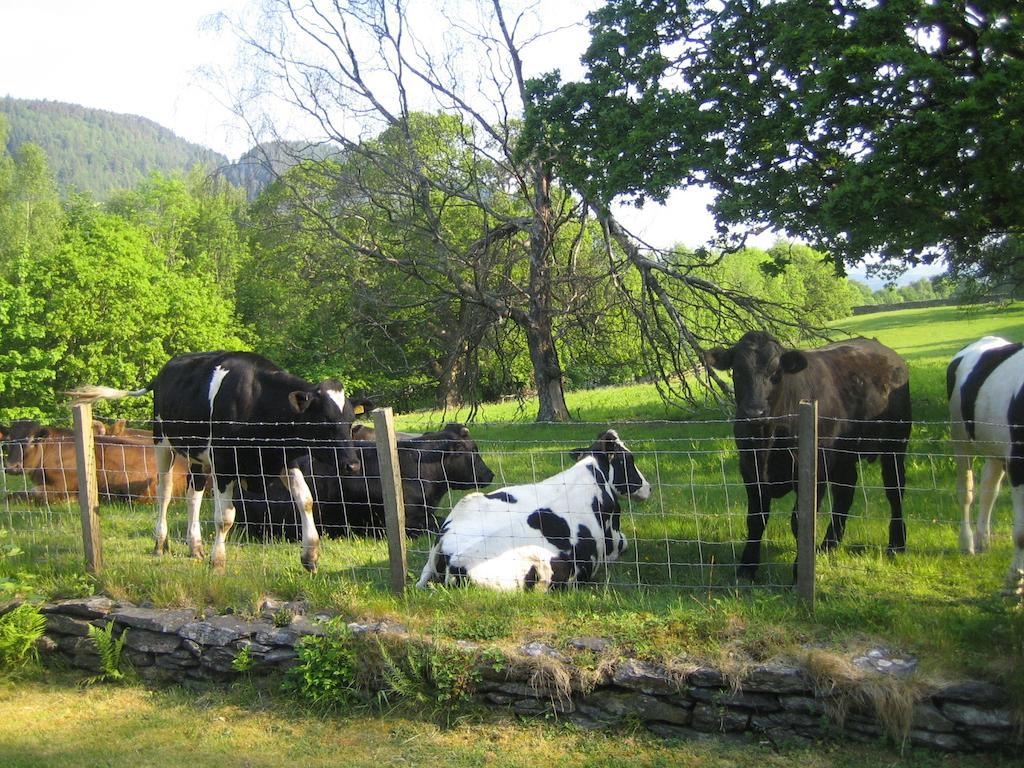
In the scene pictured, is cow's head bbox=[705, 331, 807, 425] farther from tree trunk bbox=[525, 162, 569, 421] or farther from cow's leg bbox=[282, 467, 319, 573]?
tree trunk bbox=[525, 162, 569, 421]

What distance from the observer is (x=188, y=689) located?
6.79 m

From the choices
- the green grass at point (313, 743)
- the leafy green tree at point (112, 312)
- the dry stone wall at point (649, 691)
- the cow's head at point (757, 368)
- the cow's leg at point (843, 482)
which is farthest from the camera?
the leafy green tree at point (112, 312)

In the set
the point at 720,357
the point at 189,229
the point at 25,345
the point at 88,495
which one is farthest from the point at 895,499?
the point at 189,229

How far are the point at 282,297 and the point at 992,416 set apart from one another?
42763mm

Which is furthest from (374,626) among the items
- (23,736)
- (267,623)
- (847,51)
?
(847,51)

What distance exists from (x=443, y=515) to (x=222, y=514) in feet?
9.41

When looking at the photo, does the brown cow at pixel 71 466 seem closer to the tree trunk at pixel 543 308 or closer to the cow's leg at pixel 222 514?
the cow's leg at pixel 222 514

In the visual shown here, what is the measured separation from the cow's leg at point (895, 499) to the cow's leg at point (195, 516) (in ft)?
22.6

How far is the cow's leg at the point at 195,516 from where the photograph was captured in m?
9.16

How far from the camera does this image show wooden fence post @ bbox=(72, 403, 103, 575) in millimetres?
7852

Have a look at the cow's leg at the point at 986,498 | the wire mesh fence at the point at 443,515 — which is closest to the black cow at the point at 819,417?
the wire mesh fence at the point at 443,515

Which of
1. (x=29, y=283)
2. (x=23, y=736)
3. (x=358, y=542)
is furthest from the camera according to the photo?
(x=29, y=283)

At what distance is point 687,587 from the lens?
269 inches

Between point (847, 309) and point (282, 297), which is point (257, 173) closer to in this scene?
point (282, 297)
